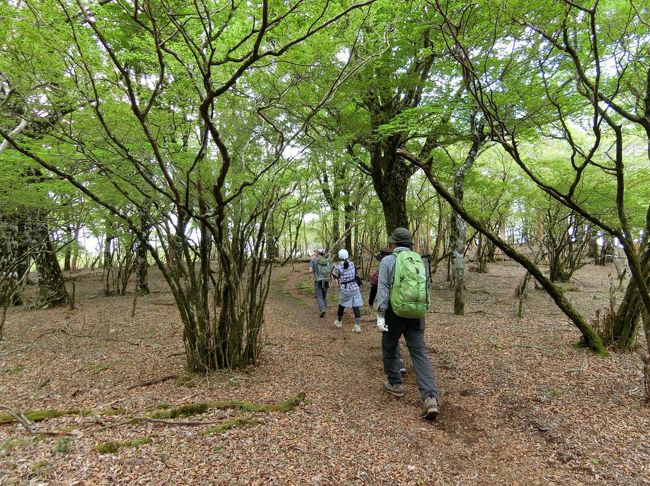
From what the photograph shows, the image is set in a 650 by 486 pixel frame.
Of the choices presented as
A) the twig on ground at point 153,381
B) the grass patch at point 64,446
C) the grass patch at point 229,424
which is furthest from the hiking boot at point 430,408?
the grass patch at point 64,446

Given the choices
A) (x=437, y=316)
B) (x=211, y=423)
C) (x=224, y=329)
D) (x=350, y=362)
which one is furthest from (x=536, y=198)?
(x=211, y=423)

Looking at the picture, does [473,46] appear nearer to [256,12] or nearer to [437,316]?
[256,12]

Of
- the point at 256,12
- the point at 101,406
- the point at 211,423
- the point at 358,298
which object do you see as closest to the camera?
the point at 211,423

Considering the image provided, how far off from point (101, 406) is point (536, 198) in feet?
46.5

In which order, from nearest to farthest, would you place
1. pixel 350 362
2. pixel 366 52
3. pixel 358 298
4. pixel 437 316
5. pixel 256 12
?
pixel 256 12 < pixel 350 362 < pixel 366 52 < pixel 358 298 < pixel 437 316

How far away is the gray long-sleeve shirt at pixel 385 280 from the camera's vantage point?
4.13m

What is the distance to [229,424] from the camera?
321 centimetres

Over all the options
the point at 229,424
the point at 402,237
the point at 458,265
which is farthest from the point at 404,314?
the point at 458,265

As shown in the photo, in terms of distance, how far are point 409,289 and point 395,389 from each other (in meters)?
1.34

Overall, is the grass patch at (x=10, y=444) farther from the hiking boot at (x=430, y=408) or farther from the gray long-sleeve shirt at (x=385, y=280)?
the hiking boot at (x=430, y=408)

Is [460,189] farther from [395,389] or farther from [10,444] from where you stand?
[10,444]

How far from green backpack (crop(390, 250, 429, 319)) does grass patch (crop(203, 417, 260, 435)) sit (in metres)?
1.90

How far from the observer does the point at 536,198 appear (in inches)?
505

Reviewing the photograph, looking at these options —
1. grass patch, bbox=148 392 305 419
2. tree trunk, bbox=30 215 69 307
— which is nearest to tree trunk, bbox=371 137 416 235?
grass patch, bbox=148 392 305 419
